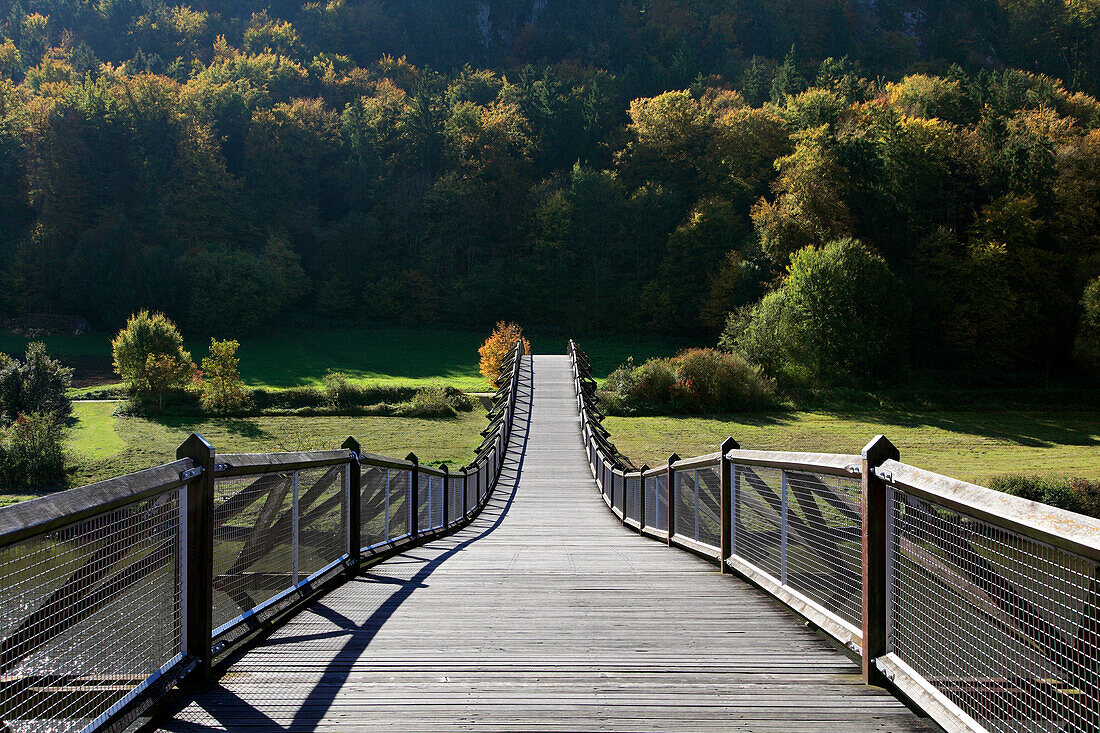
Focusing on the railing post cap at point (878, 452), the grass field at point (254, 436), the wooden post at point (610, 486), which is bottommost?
the grass field at point (254, 436)

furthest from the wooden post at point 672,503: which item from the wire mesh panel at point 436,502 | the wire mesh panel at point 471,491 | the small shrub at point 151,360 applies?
the small shrub at point 151,360

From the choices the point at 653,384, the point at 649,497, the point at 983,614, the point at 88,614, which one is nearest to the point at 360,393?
the point at 653,384

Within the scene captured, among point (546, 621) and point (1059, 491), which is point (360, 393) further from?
point (546, 621)

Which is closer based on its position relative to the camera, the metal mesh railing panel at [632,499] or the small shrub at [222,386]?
the metal mesh railing panel at [632,499]

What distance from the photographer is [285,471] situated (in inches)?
190

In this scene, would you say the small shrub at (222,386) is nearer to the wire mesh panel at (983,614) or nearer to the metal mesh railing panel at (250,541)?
the metal mesh railing panel at (250,541)

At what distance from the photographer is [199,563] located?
365 cm

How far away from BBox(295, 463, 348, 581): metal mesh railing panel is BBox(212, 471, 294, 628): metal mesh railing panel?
0.23 m

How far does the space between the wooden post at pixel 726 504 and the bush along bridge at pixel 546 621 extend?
37cm

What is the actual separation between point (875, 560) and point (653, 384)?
3483cm

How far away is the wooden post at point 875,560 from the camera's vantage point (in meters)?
3.64

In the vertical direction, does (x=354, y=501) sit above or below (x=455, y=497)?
above

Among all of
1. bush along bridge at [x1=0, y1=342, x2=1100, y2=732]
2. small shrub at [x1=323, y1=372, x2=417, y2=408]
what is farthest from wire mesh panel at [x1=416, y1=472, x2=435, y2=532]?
small shrub at [x1=323, y1=372, x2=417, y2=408]

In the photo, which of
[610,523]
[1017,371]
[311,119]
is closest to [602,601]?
[610,523]
